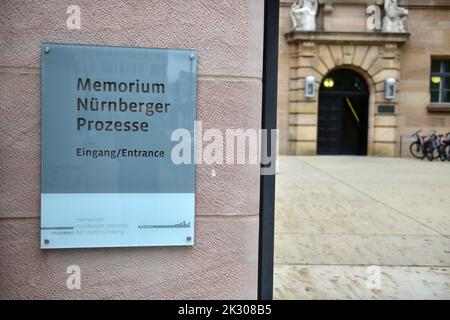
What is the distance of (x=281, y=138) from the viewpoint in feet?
71.7

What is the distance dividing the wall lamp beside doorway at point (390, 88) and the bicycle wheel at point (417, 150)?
2061mm

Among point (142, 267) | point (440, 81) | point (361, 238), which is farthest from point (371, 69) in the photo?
point (142, 267)

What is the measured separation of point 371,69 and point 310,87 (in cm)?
261

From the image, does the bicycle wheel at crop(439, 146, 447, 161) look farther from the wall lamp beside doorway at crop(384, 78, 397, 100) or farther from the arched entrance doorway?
the arched entrance doorway

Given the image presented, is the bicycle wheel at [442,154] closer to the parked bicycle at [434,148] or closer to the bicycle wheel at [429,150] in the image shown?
the parked bicycle at [434,148]

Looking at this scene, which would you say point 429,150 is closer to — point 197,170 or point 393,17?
point 393,17

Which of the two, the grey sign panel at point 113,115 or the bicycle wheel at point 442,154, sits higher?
the grey sign panel at point 113,115

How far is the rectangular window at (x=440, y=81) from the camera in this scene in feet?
71.0

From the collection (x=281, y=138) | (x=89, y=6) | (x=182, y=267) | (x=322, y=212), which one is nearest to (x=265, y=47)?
(x=89, y=6)

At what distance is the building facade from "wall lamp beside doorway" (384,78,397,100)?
0.13ft

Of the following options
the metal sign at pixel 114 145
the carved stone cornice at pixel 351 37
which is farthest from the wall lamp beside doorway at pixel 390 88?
the metal sign at pixel 114 145

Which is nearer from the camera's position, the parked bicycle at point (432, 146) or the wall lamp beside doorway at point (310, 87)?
the parked bicycle at point (432, 146)

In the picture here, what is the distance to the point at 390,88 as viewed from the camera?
21047 mm

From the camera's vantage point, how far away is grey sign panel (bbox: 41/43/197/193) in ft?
9.41
